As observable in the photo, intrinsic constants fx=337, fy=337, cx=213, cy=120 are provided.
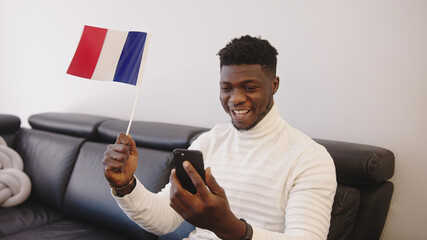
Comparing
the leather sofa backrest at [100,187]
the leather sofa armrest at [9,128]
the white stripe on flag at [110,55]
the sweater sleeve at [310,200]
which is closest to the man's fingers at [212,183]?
the sweater sleeve at [310,200]

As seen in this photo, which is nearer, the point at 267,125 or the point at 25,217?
the point at 267,125

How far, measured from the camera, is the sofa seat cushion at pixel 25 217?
1.60 metres

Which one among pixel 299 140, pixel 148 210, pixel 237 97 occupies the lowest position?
pixel 148 210

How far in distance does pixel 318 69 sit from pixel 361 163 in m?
0.48

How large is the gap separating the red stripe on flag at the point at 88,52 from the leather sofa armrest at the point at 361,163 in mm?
845

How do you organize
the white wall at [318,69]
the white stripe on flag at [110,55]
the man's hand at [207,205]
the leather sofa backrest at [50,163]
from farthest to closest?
the leather sofa backrest at [50,163] < the white wall at [318,69] < the white stripe on flag at [110,55] < the man's hand at [207,205]

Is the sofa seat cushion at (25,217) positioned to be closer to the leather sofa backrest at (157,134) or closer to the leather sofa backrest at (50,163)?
the leather sofa backrest at (50,163)

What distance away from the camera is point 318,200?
0.90m


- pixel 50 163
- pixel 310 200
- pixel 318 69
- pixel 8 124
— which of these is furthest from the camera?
pixel 8 124

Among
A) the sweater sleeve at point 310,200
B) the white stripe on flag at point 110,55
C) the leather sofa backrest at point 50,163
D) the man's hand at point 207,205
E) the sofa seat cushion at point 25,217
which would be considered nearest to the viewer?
the man's hand at point 207,205

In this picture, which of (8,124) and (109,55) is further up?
(109,55)

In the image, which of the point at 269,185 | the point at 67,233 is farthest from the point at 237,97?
the point at 67,233

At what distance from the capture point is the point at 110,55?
1.08m

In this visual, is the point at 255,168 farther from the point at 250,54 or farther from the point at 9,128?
the point at 9,128
